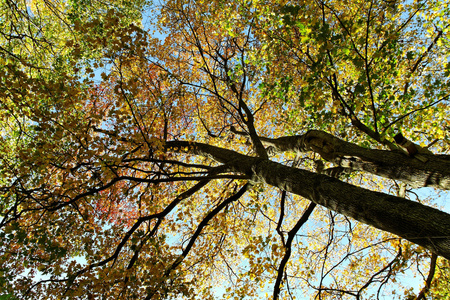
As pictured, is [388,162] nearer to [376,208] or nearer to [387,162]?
[387,162]

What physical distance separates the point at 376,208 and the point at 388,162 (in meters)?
1.37

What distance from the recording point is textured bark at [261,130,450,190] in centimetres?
314

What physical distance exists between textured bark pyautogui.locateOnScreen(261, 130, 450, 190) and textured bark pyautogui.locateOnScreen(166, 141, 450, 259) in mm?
923

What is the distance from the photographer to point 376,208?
8.61ft

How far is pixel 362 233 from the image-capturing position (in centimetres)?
950

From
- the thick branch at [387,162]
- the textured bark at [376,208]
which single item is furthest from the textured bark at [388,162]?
the textured bark at [376,208]

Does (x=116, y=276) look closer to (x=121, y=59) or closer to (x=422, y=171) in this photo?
(x=121, y=59)

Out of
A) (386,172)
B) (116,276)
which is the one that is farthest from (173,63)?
(386,172)

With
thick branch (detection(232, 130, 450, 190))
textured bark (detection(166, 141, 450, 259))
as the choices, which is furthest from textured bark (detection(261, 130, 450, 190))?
textured bark (detection(166, 141, 450, 259))

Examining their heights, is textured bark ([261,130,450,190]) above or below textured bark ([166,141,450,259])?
above

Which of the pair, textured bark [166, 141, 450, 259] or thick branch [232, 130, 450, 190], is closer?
textured bark [166, 141, 450, 259]

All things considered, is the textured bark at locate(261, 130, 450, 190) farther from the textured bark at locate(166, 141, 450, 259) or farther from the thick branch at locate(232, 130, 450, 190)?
the textured bark at locate(166, 141, 450, 259)

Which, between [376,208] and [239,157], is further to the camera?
[239,157]

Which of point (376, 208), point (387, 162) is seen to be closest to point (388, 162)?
point (387, 162)
